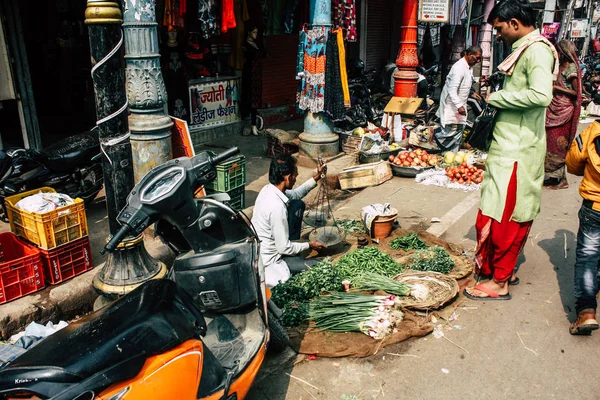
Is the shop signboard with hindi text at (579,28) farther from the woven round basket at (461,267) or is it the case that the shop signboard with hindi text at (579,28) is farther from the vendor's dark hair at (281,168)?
the vendor's dark hair at (281,168)

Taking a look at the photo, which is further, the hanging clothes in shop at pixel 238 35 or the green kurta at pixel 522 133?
the hanging clothes in shop at pixel 238 35

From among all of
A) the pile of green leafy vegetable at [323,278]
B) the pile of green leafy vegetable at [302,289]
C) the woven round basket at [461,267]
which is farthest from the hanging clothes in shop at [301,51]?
the pile of green leafy vegetable at [302,289]

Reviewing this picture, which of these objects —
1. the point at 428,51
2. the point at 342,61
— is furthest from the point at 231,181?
the point at 428,51

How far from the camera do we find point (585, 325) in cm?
373

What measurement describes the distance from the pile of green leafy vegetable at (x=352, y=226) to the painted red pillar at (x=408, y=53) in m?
5.47

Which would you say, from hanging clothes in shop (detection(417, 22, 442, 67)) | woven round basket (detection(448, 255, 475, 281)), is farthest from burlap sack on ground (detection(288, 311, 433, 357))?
hanging clothes in shop (detection(417, 22, 442, 67))

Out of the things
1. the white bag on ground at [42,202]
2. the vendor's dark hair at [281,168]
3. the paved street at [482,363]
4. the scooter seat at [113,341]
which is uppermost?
the vendor's dark hair at [281,168]

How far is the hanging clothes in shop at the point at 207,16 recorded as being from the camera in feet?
24.9

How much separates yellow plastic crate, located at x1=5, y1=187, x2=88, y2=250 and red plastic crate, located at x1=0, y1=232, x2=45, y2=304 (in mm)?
105

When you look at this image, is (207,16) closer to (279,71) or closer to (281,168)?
(279,71)

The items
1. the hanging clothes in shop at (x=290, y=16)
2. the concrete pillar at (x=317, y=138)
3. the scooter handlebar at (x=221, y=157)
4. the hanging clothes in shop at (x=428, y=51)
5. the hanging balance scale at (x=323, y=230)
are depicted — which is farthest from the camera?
the hanging clothes in shop at (x=428, y=51)

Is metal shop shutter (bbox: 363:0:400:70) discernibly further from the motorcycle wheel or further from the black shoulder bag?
the motorcycle wheel

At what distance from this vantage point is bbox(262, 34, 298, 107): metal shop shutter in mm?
10344

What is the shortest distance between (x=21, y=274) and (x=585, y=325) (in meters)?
4.49
